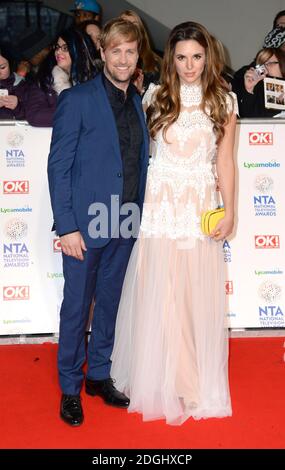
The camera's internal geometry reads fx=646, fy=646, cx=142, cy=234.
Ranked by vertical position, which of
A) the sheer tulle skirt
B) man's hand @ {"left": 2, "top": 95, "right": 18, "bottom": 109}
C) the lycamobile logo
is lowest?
the sheer tulle skirt

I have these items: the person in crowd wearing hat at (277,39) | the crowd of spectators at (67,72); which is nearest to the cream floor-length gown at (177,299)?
the crowd of spectators at (67,72)

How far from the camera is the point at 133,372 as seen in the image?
3.03 meters

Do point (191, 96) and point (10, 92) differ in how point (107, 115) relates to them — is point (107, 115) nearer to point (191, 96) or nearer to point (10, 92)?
point (191, 96)

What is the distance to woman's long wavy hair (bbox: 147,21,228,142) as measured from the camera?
111 inches

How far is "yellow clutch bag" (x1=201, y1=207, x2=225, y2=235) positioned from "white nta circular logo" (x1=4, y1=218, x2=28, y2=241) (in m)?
1.33

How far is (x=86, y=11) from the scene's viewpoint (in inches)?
181

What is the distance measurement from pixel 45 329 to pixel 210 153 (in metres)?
1.63

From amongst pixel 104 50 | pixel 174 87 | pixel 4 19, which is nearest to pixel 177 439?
pixel 174 87

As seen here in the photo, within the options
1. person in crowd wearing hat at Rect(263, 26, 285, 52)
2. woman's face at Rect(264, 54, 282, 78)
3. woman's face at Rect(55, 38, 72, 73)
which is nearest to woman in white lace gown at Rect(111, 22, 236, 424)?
woman's face at Rect(55, 38, 72, 73)

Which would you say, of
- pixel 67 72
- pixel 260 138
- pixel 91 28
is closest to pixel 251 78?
pixel 260 138

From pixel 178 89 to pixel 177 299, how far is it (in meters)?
0.96

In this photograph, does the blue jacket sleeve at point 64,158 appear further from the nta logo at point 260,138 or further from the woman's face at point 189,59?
the nta logo at point 260,138

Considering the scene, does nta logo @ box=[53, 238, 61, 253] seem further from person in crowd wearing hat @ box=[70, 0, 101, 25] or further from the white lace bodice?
person in crowd wearing hat @ box=[70, 0, 101, 25]

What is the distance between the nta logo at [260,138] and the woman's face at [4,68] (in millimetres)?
1521
